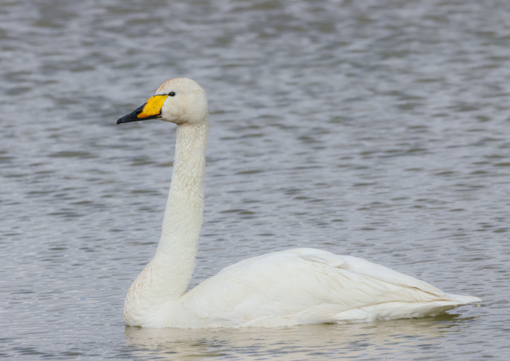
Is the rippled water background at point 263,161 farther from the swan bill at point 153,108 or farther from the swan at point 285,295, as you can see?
the swan bill at point 153,108

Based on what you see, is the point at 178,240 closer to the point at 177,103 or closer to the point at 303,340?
the point at 177,103

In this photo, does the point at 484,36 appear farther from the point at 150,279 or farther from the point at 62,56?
the point at 150,279

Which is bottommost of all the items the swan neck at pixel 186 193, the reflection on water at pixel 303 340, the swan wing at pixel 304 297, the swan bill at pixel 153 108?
the reflection on water at pixel 303 340

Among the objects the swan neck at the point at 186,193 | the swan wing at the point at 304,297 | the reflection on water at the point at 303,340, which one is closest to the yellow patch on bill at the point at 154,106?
the swan neck at the point at 186,193

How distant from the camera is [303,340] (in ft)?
24.2

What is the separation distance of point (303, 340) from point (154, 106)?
90.8 inches

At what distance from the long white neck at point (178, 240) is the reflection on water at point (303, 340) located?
0.84 feet

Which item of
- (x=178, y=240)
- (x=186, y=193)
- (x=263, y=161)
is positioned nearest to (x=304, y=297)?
(x=178, y=240)

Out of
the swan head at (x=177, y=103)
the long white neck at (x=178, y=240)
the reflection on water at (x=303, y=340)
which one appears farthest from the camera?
the swan head at (x=177, y=103)

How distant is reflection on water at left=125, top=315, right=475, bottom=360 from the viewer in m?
7.08

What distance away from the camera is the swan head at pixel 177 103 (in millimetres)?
8297

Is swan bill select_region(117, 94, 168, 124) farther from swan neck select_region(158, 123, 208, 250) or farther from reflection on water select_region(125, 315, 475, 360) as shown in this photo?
reflection on water select_region(125, 315, 475, 360)

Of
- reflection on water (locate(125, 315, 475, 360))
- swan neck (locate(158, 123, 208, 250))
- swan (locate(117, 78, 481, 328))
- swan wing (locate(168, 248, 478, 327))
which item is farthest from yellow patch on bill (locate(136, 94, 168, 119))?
reflection on water (locate(125, 315, 475, 360))

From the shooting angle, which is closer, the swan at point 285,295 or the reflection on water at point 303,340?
the reflection on water at point 303,340
